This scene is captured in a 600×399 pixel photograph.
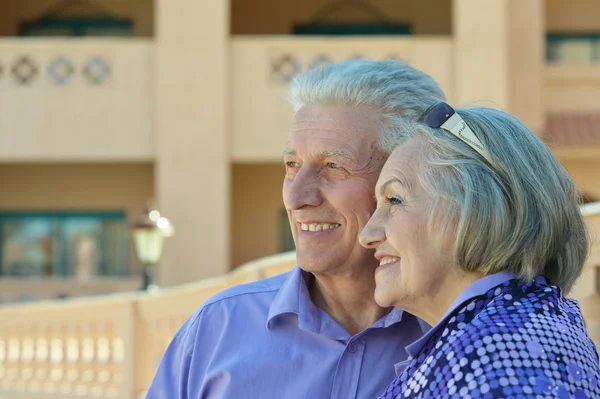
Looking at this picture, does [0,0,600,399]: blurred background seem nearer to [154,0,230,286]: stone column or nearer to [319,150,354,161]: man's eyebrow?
[154,0,230,286]: stone column

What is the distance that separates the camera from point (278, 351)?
258 cm

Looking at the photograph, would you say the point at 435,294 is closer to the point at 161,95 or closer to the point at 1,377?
the point at 1,377

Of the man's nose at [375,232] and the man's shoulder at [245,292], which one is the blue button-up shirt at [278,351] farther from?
the man's nose at [375,232]

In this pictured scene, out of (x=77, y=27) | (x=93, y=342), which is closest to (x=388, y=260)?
(x=93, y=342)

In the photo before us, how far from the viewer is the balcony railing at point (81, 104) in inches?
507

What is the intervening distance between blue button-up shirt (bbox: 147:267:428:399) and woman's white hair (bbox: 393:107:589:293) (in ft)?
1.87

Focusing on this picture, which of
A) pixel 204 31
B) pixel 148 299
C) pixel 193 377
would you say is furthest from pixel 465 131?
pixel 204 31

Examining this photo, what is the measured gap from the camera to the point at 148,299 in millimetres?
8102

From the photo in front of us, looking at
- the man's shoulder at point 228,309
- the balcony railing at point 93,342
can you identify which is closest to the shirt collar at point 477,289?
the man's shoulder at point 228,309

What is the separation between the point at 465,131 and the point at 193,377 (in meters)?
1.06

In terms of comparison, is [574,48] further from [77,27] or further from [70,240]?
[70,240]

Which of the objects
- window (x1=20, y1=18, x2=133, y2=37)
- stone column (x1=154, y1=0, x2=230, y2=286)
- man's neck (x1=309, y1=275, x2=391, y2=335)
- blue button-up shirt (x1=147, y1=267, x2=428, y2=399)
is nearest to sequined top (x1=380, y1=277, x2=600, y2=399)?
blue button-up shirt (x1=147, y1=267, x2=428, y2=399)

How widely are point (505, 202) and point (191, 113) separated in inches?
428

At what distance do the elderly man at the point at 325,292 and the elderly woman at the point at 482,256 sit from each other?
360 mm
